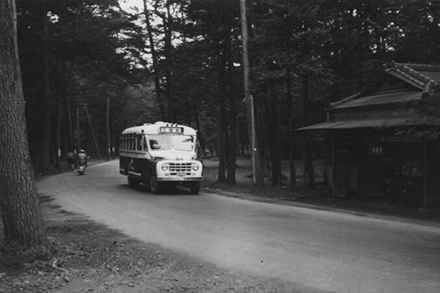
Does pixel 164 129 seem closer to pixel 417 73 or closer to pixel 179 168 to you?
pixel 179 168

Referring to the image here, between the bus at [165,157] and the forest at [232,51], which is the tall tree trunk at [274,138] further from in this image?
the bus at [165,157]

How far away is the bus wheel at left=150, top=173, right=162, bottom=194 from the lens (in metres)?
19.7

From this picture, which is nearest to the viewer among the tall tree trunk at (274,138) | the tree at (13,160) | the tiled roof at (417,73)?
the tree at (13,160)

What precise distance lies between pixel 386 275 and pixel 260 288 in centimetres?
215

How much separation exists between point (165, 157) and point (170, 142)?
1.19 m

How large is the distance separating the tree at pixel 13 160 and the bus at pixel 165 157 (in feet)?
37.8

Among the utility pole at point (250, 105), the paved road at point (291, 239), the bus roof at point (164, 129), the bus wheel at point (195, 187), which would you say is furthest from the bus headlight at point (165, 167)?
the utility pole at point (250, 105)

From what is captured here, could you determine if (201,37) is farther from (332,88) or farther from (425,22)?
(425,22)

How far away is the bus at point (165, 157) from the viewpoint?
63.7 feet

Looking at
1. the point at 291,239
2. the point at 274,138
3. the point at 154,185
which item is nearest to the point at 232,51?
the point at 274,138

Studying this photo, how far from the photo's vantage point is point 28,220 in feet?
25.2

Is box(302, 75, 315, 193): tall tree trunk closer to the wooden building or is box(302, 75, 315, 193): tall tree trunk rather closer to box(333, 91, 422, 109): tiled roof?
the wooden building

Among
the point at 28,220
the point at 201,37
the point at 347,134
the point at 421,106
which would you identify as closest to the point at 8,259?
the point at 28,220

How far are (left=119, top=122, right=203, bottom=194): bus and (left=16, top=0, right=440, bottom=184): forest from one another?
3808 millimetres
